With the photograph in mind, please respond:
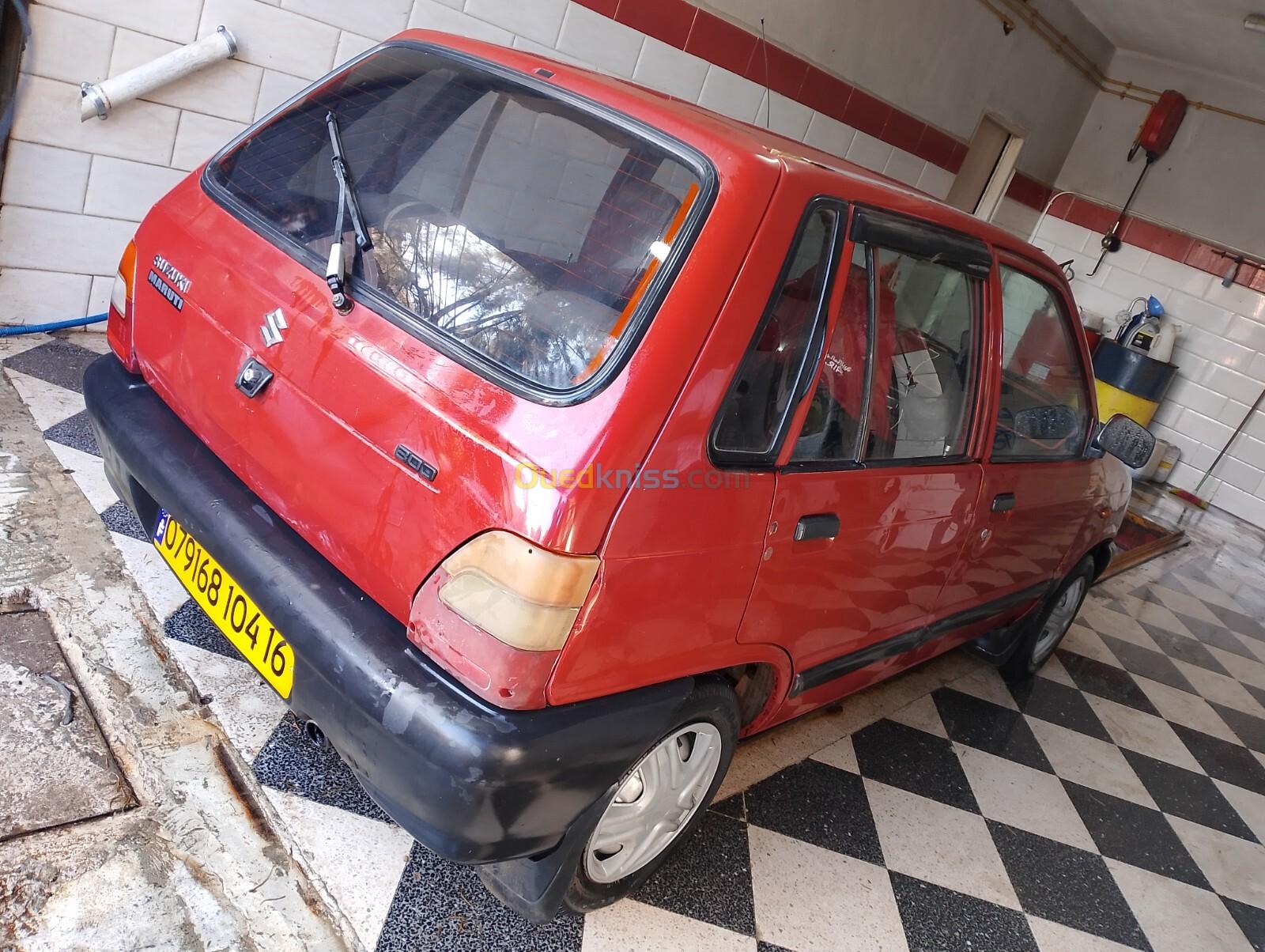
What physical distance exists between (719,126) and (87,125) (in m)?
2.73

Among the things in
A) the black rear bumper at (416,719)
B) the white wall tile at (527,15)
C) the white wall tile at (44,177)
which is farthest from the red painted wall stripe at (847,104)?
the black rear bumper at (416,719)

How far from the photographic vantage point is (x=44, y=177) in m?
3.34

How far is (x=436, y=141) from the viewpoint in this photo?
186 centimetres

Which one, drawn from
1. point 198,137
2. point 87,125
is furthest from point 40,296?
point 198,137

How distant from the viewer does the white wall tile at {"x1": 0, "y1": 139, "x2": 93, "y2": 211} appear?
3.27 metres

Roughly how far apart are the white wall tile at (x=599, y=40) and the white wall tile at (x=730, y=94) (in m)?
0.54

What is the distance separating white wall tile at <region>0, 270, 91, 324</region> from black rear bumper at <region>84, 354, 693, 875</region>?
7.17 ft

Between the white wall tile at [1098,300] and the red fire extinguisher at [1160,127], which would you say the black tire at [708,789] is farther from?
the red fire extinguisher at [1160,127]

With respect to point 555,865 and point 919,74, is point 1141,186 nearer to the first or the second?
point 919,74

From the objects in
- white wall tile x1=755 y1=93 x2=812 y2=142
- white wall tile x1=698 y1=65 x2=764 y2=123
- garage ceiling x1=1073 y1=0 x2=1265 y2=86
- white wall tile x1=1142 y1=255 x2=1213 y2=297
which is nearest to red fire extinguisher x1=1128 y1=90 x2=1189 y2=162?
garage ceiling x1=1073 y1=0 x2=1265 y2=86

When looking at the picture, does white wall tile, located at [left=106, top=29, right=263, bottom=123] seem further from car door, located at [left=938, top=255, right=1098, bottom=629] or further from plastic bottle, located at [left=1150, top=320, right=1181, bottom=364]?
plastic bottle, located at [left=1150, top=320, right=1181, bottom=364]

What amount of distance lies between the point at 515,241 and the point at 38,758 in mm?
1391

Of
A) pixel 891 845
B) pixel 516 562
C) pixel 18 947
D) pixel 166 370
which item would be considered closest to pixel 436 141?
pixel 166 370

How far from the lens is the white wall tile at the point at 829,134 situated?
5.70 meters
